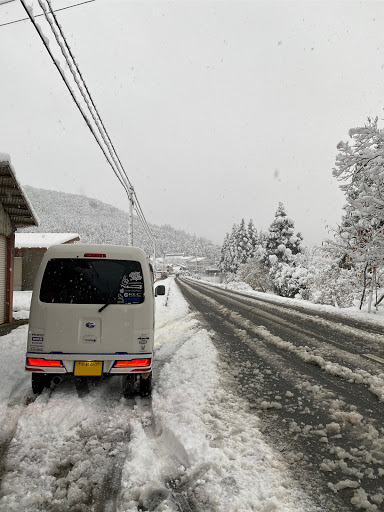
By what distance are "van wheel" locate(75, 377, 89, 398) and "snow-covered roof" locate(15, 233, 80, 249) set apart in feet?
71.7

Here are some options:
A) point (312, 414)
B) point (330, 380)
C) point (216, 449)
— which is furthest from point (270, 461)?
point (330, 380)

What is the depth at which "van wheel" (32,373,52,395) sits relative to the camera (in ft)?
14.1

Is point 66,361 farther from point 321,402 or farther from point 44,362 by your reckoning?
point 321,402

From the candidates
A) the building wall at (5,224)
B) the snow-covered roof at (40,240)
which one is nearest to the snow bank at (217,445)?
the building wall at (5,224)

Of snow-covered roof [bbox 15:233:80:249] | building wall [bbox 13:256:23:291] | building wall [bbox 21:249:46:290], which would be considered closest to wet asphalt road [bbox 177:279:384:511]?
snow-covered roof [bbox 15:233:80:249]

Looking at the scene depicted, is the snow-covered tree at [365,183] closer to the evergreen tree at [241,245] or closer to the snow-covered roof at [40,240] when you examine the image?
the snow-covered roof at [40,240]

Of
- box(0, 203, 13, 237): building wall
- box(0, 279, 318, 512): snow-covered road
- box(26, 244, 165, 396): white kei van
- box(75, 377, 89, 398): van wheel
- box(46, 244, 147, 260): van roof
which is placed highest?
box(0, 203, 13, 237): building wall

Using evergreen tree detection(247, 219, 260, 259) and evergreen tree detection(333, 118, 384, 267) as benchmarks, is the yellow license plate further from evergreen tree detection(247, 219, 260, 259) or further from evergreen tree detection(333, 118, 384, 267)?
evergreen tree detection(247, 219, 260, 259)

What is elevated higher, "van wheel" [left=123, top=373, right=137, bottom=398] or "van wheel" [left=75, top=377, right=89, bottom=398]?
"van wheel" [left=123, top=373, right=137, bottom=398]

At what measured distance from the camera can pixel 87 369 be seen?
398cm

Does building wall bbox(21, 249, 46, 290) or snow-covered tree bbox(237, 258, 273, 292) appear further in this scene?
snow-covered tree bbox(237, 258, 273, 292)

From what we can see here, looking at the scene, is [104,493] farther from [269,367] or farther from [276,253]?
[276,253]

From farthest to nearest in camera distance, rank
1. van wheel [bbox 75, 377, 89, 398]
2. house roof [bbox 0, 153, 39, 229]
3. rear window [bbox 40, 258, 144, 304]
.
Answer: house roof [bbox 0, 153, 39, 229] < van wheel [bbox 75, 377, 89, 398] < rear window [bbox 40, 258, 144, 304]

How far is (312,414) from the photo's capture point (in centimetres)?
380
